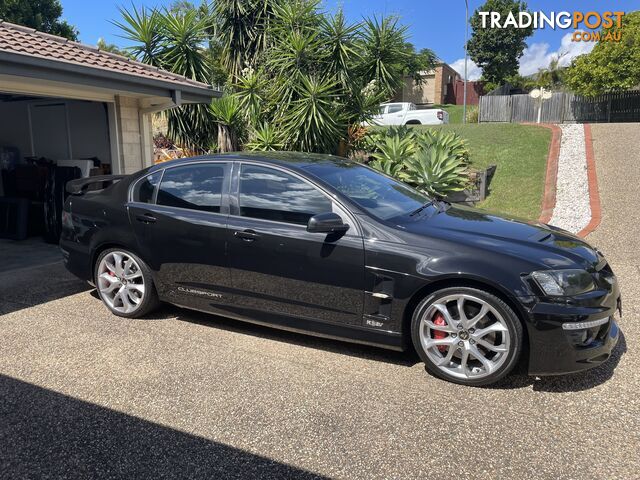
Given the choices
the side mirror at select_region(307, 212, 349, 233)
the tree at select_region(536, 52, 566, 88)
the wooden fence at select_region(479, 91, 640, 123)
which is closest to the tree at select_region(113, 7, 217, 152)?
the side mirror at select_region(307, 212, 349, 233)

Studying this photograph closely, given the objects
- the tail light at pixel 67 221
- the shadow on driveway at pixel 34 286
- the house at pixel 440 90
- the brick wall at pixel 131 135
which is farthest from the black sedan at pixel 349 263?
the house at pixel 440 90

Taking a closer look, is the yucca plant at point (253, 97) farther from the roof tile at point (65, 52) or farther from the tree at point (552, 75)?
the tree at point (552, 75)

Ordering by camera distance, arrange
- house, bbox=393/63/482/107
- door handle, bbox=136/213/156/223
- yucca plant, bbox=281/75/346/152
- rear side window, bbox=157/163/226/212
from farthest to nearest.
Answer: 1. house, bbox=393/63/482/107
2. yucca plant, bbox=281/75/346/152
3. door handle, bbox=136/213/156/223
4. rear side window, bbox=157/163/226/212

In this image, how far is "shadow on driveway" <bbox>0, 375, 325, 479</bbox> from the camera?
8.16 ft

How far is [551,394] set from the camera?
10.5 ft

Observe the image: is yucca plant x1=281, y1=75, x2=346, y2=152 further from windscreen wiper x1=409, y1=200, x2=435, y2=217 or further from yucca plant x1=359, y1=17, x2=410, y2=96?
windscreen wiper x1=409, y1=200, x2=435, y2=217

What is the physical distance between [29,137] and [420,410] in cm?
972

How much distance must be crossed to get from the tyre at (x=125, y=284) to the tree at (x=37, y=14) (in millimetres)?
28705

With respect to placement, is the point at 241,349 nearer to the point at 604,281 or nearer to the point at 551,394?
the point at 551,394

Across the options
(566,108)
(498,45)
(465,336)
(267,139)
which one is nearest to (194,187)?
(465,336)

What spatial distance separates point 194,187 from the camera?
4289mm

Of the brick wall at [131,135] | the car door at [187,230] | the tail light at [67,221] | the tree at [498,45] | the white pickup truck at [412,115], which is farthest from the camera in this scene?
the tree at [498,45]

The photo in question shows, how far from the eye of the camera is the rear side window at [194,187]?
4.16 meters

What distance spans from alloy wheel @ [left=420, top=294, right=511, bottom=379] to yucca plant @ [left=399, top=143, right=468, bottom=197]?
639cm
